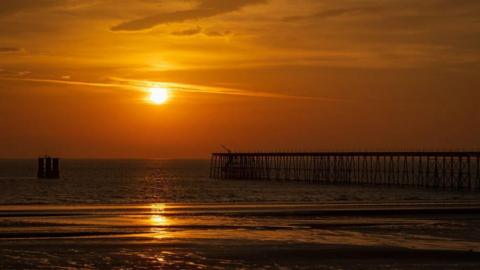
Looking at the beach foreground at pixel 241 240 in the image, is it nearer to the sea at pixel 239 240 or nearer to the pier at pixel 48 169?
the sea at pixel 239 240

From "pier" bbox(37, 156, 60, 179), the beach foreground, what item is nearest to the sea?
the beach foreground

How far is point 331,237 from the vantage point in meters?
29.9

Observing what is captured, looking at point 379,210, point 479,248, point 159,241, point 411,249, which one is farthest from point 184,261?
point 379,210

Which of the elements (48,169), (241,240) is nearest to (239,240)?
(241,240)

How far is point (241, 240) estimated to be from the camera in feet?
93.5

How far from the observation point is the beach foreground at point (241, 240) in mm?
23016

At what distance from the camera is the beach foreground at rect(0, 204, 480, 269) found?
2302cm

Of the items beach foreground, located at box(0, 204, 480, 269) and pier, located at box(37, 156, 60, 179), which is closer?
beach foreground, located at box(0, 204, 480, 269)

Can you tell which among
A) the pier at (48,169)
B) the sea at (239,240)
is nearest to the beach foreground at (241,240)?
the sea at (239,240)

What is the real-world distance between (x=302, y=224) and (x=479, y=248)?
10.7 m

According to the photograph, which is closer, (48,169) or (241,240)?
(241,240)

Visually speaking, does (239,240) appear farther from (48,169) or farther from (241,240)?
(48,169)

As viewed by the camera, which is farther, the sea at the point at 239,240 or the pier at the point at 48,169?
the pier at the point at 48,169

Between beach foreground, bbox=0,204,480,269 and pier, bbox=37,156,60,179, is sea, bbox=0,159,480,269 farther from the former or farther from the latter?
pier, bbox=37,156,60,179
